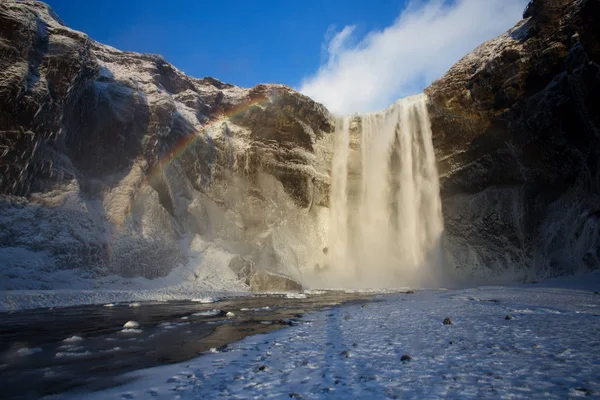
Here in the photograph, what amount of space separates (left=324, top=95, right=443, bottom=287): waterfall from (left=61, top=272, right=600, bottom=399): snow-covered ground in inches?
988

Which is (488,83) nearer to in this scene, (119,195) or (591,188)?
(591,188)

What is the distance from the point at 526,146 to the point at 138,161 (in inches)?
1146

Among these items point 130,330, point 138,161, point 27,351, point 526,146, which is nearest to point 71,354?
point 27,351

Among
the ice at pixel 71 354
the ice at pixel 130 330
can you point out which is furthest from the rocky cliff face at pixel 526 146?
the ice at pixel 71 354

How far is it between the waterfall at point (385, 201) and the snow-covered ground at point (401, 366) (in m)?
25.1

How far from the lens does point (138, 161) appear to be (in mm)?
26531

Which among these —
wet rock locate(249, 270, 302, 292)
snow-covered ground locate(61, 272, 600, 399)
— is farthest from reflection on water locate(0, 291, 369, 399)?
wet rock locate(249, 270, 302, 292)

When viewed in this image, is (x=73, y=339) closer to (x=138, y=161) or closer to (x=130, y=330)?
(x=130, y=330)

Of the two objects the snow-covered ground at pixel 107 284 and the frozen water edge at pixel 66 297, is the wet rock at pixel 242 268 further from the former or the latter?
the frozen water edge at pixel 66 297

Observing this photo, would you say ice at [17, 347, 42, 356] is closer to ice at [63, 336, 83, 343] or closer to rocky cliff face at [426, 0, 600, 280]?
ice at [63, 336, 83, 343]

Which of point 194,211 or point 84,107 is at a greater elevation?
point 84,107

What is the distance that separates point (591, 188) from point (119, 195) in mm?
31118

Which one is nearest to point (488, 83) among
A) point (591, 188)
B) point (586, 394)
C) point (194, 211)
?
point (591, 188)

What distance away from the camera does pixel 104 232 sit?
2203cm
